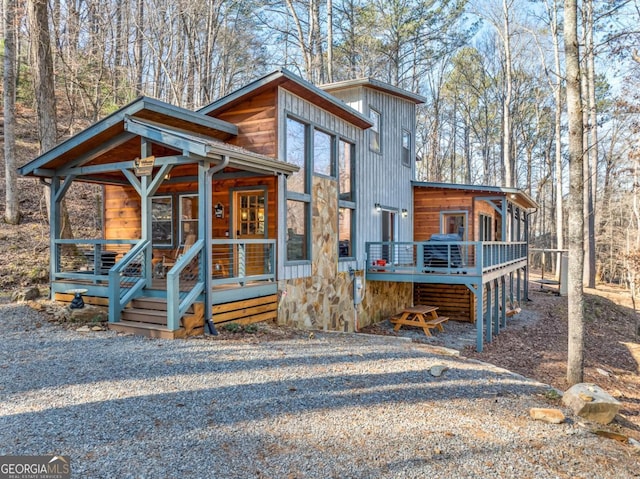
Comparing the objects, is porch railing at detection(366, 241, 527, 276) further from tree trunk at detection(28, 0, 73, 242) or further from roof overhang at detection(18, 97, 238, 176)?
tree trunk at detection(28, 0, 73, 242)

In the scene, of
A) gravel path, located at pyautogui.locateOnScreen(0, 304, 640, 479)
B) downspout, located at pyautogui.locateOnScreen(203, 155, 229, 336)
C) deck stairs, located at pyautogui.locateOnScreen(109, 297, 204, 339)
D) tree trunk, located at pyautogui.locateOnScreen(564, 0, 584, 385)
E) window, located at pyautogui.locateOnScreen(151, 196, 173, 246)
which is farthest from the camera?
window, located at pyautogui.locateOnScreen(151, 196, 173, 246)

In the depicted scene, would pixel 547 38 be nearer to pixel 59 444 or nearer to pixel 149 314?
pixel 149 314

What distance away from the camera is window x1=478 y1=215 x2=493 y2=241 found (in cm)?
1436

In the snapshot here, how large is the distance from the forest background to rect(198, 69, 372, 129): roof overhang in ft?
23.6

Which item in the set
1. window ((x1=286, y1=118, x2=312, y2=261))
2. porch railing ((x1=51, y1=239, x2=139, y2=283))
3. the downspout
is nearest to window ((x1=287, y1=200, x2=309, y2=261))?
window ((x1=286, y1=118, x2=312, y2=261))

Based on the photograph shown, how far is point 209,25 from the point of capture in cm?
1872

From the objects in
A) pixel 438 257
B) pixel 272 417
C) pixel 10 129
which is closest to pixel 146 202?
pixel 272 417

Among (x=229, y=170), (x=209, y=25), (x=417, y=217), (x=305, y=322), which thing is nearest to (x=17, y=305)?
(x=229, y=170)

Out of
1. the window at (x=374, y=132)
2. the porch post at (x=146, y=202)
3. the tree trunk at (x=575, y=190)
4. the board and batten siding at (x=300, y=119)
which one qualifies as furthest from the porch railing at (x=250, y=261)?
the window at (x=374, y=132)

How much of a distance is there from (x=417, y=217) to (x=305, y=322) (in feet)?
24.0

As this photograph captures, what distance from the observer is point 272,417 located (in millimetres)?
3822

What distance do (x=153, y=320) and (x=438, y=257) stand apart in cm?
672

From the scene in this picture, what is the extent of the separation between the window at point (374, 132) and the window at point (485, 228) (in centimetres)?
474
